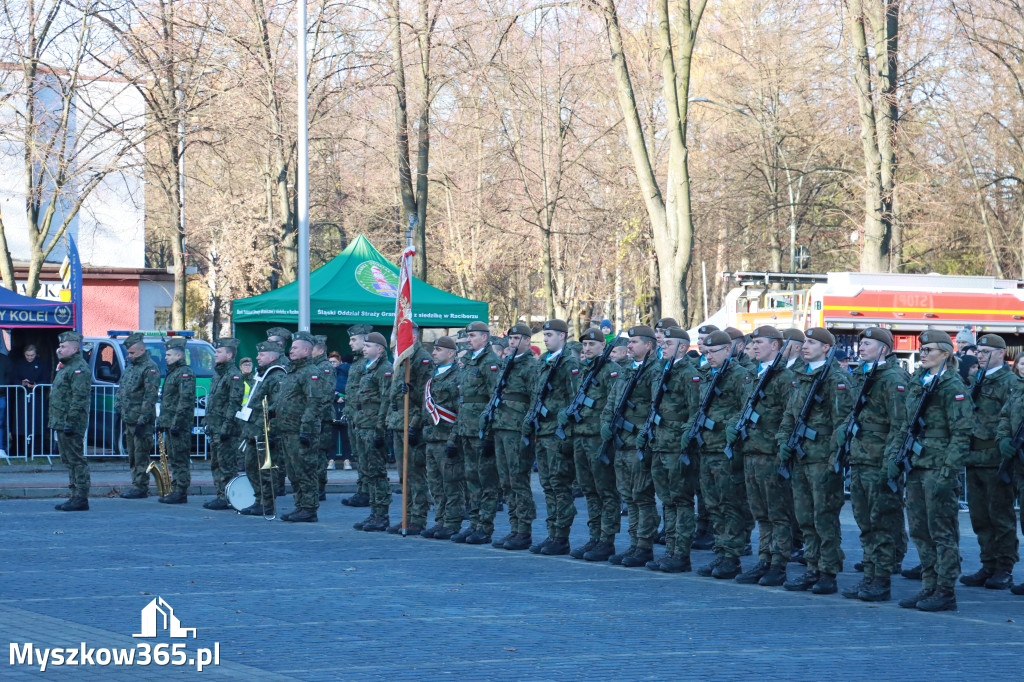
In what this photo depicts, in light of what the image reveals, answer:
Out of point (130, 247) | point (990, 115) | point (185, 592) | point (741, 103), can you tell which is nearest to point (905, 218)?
point (990, 115)

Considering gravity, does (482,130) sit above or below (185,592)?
above

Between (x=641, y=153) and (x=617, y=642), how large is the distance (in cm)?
1544

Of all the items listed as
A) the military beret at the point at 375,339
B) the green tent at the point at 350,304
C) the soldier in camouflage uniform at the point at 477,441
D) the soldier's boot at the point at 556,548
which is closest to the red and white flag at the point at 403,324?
the military beret at the point at 375,339

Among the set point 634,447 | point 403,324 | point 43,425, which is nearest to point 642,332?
point 634,447

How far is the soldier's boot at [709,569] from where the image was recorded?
1079cm

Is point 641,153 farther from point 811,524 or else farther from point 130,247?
point 130,247

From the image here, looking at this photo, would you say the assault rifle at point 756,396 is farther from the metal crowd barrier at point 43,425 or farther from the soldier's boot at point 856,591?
the metal crowd barrier at point 43,425

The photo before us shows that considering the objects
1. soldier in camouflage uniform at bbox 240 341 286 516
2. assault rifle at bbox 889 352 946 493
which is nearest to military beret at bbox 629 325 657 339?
assault rifle at bbox 889 352 946 493

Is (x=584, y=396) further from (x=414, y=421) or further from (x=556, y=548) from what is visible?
(x=414, y=421)

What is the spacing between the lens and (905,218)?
37.0 m

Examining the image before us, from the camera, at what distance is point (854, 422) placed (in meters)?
9.80

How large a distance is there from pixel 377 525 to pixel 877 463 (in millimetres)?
5778

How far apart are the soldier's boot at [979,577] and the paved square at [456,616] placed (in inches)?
9.6

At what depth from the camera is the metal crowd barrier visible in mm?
19547
